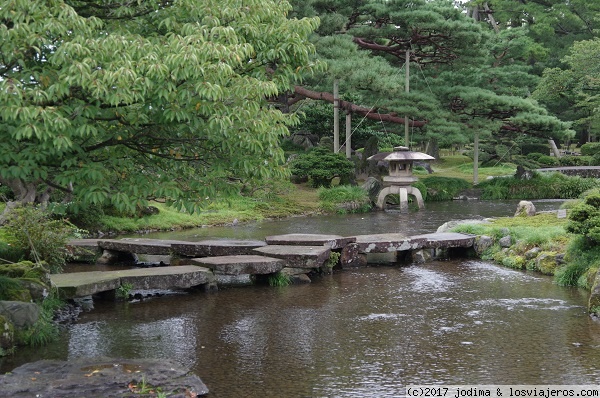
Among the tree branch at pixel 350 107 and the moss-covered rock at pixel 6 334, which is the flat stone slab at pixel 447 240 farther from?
the tree branch at pixel 350 107

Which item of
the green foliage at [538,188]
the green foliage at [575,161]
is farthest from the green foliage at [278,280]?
the green foliage at [575,161]

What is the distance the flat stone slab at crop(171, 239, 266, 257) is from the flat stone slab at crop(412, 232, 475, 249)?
3.81 metres

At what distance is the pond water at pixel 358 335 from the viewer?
7324mm

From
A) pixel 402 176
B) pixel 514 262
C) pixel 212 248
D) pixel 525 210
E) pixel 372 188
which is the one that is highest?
pixel 402 176

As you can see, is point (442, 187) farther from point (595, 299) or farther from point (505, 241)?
point (595, 299)

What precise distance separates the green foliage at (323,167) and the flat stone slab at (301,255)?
16.4 metres

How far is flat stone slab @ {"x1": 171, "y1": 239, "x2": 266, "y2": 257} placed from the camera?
13.6 m

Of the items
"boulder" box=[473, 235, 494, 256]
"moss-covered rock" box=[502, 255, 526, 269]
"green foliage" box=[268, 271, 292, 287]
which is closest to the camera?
"green foliage" box=[268, 271, 292, 287]

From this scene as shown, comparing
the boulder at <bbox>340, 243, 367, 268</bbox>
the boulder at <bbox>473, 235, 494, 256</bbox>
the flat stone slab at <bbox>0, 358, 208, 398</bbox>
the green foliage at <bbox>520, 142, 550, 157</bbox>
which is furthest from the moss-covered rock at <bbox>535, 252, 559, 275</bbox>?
the green foliage at <bbox>520, 142, 550, 157</bbox>

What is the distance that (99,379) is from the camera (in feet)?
21.1

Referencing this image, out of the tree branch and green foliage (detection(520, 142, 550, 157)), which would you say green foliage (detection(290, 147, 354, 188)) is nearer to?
the tree branch

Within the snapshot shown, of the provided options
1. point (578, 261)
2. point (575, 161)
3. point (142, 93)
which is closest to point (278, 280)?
point (578, 261)

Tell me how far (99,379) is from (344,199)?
2173 cm

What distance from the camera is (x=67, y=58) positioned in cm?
647
